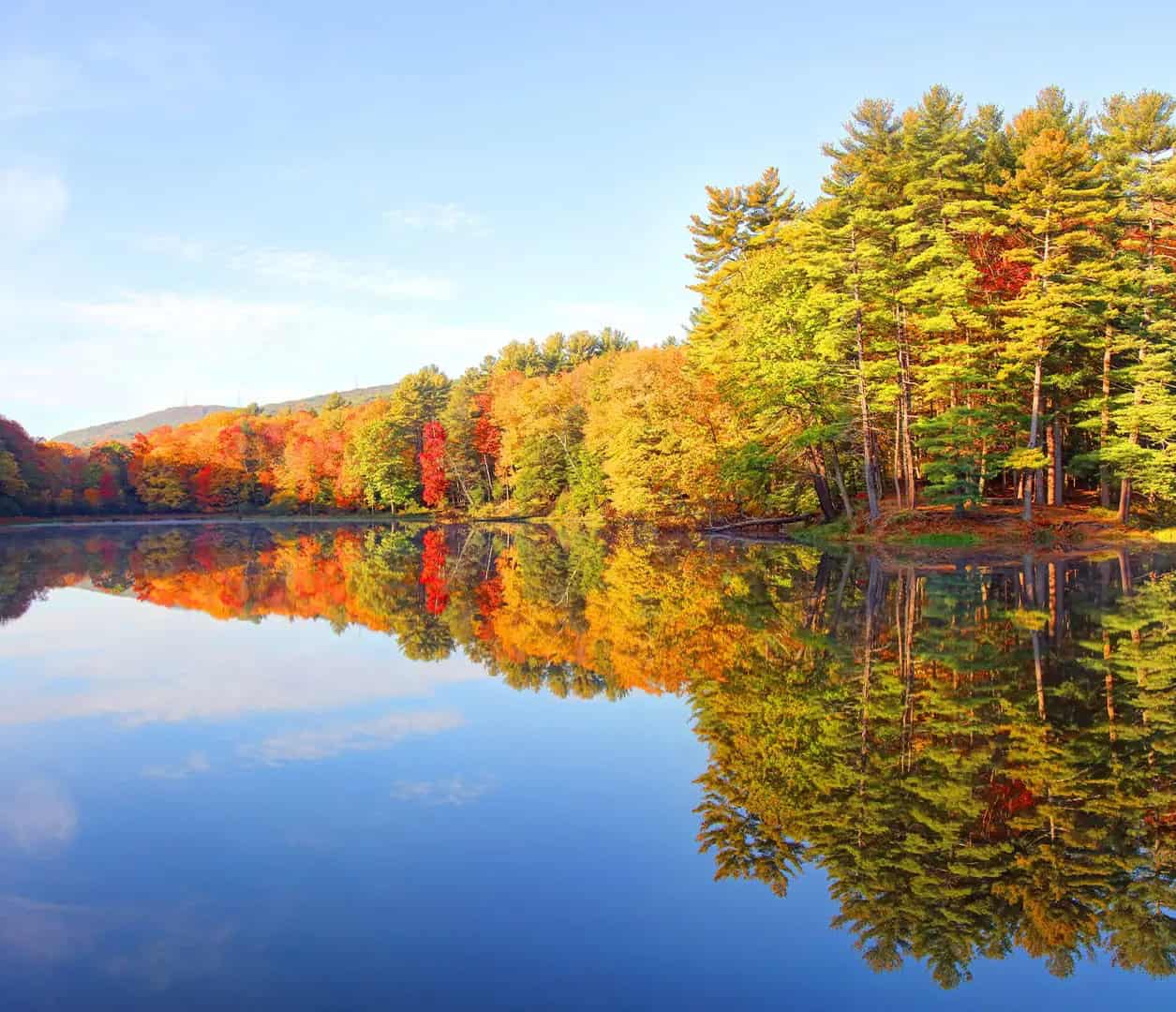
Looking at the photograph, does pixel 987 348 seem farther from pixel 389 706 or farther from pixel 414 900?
pixel 414 900

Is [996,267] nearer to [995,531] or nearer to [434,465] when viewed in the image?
[995,531]

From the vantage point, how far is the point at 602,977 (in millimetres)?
5066

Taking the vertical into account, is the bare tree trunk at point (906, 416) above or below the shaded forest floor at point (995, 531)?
above

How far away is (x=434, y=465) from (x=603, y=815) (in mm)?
76151

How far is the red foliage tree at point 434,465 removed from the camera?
269ft

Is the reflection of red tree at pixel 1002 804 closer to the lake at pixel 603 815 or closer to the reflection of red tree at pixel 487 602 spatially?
the lake at pixel 603 815

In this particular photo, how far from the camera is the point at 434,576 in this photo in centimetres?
2820

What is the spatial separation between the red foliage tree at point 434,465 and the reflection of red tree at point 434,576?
33.6m

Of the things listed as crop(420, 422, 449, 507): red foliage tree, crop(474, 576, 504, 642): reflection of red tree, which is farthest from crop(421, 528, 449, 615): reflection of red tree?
crop(420, 422, 449, 507): red foliage tree

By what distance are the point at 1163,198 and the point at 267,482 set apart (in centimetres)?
8492

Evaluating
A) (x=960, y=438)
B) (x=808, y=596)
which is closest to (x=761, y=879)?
(x=808, y=596)

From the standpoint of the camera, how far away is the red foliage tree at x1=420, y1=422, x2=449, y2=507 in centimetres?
8188

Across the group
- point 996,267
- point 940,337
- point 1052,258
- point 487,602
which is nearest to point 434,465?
point 940,337

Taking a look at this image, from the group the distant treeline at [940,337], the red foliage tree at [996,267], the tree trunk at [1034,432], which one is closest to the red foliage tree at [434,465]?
the distant treeline at [940,337]
